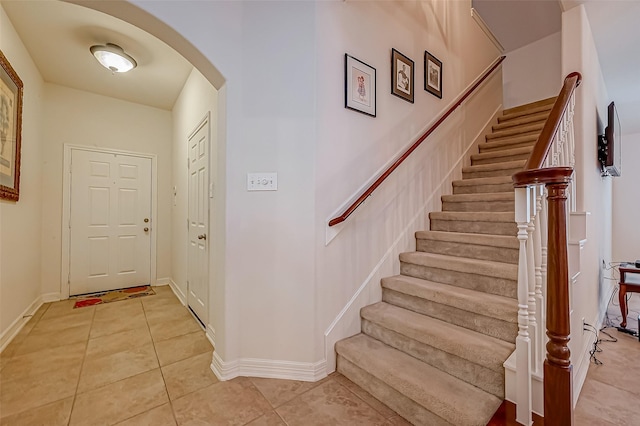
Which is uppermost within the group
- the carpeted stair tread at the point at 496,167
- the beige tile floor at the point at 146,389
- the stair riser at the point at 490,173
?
the carpeted stair tread at the point at 496,167

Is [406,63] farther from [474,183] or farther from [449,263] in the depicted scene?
[449,263]

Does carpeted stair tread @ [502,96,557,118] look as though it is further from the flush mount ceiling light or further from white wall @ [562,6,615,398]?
the flush mount ceiling light

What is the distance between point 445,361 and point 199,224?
241cm

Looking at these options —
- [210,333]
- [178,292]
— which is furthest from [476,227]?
[178,292]

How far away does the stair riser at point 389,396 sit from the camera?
1344 millimetres

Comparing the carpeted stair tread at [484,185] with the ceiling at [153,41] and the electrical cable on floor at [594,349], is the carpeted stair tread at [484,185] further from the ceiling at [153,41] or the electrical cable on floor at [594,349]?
the ceiling at [153,41]

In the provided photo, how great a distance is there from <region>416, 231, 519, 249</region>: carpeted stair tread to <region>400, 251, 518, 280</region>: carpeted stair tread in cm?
14

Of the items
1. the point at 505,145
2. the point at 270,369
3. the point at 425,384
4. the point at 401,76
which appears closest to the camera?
the point at 425,384

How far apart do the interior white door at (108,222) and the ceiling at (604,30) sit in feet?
16.5

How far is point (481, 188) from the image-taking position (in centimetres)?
279

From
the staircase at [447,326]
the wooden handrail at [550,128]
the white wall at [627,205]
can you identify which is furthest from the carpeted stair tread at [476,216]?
the white wall at [627,205]

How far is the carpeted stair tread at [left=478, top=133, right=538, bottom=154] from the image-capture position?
3.03m

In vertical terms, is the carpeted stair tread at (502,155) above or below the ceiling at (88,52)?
below

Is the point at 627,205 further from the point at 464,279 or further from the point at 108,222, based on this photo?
the point at 108,222
